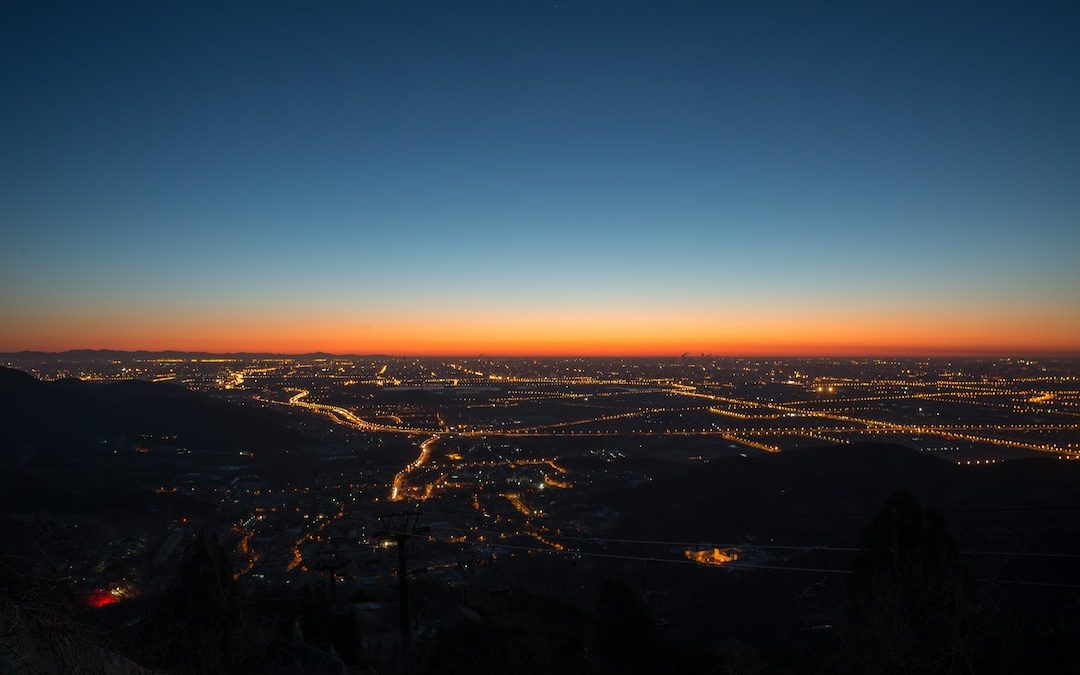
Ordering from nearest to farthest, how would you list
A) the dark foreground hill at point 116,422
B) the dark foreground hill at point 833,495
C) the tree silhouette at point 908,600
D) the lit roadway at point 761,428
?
1. the tree silhouette at point 908,600
2. the dark foreground hill at point 833,495
3. the dark foreground hill at point 116,422
4. the lit roadway at point 761,428

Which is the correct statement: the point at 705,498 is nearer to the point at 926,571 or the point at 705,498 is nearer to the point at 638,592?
the point at 638,592

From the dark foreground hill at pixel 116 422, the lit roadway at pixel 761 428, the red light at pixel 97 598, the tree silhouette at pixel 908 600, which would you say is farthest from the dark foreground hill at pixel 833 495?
the dark foreground hill at pixel 116 422

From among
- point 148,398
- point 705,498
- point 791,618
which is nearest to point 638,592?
point 791,618

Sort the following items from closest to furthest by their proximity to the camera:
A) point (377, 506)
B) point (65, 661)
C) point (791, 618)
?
1. point (65, 661)
2. point (791, 618)
3. point (377, 506)

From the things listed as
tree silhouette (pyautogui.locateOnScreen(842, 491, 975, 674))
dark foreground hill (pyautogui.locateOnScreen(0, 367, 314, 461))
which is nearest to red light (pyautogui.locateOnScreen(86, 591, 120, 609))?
tree silhouette (pyautogui.locateOnScreen(842, 491, 975, 674))

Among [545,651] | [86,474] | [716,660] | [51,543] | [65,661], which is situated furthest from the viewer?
[86,474]

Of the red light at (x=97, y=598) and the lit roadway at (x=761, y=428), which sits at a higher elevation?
the red light at (x=97, y=598)

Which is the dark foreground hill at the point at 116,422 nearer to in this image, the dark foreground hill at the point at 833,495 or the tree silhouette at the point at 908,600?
the dark foreground hill at the point at 833,495

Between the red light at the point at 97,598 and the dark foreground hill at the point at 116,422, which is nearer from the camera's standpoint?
the red light at the point at 97,598

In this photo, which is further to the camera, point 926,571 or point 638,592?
point 638,592
